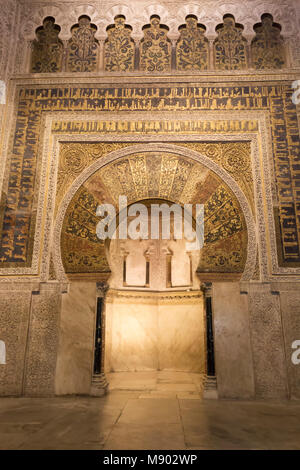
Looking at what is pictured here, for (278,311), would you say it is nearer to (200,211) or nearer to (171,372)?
(200,211)

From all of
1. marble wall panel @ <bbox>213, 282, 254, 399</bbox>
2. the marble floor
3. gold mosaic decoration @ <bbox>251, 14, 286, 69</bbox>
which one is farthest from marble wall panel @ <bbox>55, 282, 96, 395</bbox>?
gold mosaic decoration @ <bbox>251, 14, 286, 69</bbox>

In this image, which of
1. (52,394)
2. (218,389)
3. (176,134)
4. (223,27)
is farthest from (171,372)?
(223,27)

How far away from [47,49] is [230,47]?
116 inches

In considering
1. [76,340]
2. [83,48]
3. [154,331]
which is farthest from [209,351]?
[83,48]

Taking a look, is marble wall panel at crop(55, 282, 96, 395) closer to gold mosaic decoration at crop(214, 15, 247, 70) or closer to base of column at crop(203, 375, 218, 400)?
base of column at crop(203, 375, 218, 400)

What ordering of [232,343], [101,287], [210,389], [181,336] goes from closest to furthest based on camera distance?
[210,389], [232,343], [101,287], [181,336]

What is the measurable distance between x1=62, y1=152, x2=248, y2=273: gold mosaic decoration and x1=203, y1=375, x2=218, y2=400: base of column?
1361 mm

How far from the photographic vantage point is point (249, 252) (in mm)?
4625

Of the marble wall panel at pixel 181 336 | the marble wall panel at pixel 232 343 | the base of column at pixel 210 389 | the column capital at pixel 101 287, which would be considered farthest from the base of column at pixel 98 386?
the marble wall panel at pixel 181 336

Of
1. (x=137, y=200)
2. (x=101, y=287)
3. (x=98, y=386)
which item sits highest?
(x=137, y=200)

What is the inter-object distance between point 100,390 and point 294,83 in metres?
5.15

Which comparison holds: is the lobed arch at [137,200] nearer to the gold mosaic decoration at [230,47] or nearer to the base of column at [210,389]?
the base of column at [210,389]

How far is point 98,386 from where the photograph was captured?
4.34 metres

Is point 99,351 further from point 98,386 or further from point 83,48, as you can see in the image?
Answer: point 83,48
